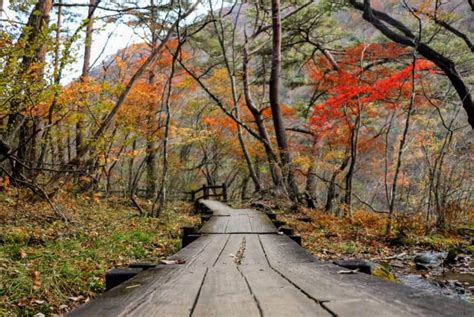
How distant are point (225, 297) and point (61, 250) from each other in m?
4.46

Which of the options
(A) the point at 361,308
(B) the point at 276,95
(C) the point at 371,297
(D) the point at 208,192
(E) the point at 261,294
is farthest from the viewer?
(D) the point at 208,192

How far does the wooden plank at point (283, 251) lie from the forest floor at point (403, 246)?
1.15 meters

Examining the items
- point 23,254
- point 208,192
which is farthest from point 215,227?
point 208,192

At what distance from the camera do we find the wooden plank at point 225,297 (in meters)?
1.65

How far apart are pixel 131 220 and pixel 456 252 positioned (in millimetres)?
7556

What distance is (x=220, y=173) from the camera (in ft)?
108

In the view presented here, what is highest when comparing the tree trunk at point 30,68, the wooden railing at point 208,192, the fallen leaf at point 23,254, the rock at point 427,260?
the tree trunk at point 30,68

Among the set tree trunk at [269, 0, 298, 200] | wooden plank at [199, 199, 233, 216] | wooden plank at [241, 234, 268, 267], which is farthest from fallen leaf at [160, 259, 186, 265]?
tree trunk at [269, 0, 298, 200]

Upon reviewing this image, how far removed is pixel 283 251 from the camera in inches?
146

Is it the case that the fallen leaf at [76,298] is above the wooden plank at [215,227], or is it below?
below

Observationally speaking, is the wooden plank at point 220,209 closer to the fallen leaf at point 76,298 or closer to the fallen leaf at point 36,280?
the fallen leaf at point 76,298

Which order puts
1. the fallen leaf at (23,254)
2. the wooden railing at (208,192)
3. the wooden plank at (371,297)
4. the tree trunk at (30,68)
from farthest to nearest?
the wooden railing at (208,192), the tree trunk at (30,68), the fallen leaf at (23,254), the wooden plank at (371,297)

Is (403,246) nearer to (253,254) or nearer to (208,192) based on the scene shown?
(253,254)

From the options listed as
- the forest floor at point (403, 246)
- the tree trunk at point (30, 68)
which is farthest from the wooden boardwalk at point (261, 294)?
the tree trunk at point (30, 68)
